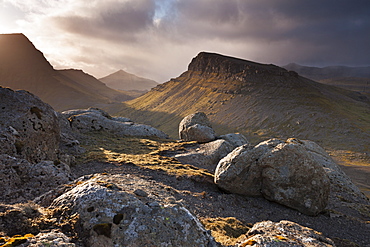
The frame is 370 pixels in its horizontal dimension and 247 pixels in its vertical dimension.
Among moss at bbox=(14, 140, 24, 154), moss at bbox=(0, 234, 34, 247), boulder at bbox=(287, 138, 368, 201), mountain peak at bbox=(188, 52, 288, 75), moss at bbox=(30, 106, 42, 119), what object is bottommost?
boulder at bbox=(287, 138, 368, 201)

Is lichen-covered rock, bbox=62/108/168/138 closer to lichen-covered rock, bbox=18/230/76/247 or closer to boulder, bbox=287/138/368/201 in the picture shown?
boulder, bbox=287/138/368/201

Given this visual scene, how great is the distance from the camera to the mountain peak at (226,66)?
380ft

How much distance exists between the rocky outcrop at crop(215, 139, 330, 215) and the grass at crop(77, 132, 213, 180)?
3.69m

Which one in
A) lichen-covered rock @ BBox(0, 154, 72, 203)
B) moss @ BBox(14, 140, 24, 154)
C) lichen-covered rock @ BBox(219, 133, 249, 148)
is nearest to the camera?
lichen-covered rock @ BBox(0, 154, 72, 203)

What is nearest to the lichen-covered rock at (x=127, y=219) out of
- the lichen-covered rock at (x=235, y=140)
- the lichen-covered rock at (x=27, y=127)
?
the lichen-covered rock at (x=27, y=127)

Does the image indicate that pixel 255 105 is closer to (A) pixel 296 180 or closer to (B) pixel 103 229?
(A) pixel 296 180

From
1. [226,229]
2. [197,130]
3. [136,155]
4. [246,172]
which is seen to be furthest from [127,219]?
[197,130]

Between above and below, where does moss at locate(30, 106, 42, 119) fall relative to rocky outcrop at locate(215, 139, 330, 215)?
above

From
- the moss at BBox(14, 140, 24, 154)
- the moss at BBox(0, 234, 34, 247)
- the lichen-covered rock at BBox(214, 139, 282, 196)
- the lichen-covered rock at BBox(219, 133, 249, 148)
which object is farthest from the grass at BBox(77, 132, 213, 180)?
the moss at BBox(0, 234, 34, 247)

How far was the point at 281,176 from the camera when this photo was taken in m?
15.6

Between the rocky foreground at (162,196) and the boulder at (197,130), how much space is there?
6.26 meters

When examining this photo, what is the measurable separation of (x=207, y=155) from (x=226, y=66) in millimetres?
108575

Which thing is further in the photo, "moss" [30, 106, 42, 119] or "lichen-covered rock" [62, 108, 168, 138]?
"lichen-covered rock" [62, 108, 168, 138]

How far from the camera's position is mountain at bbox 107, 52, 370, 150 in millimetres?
71188
